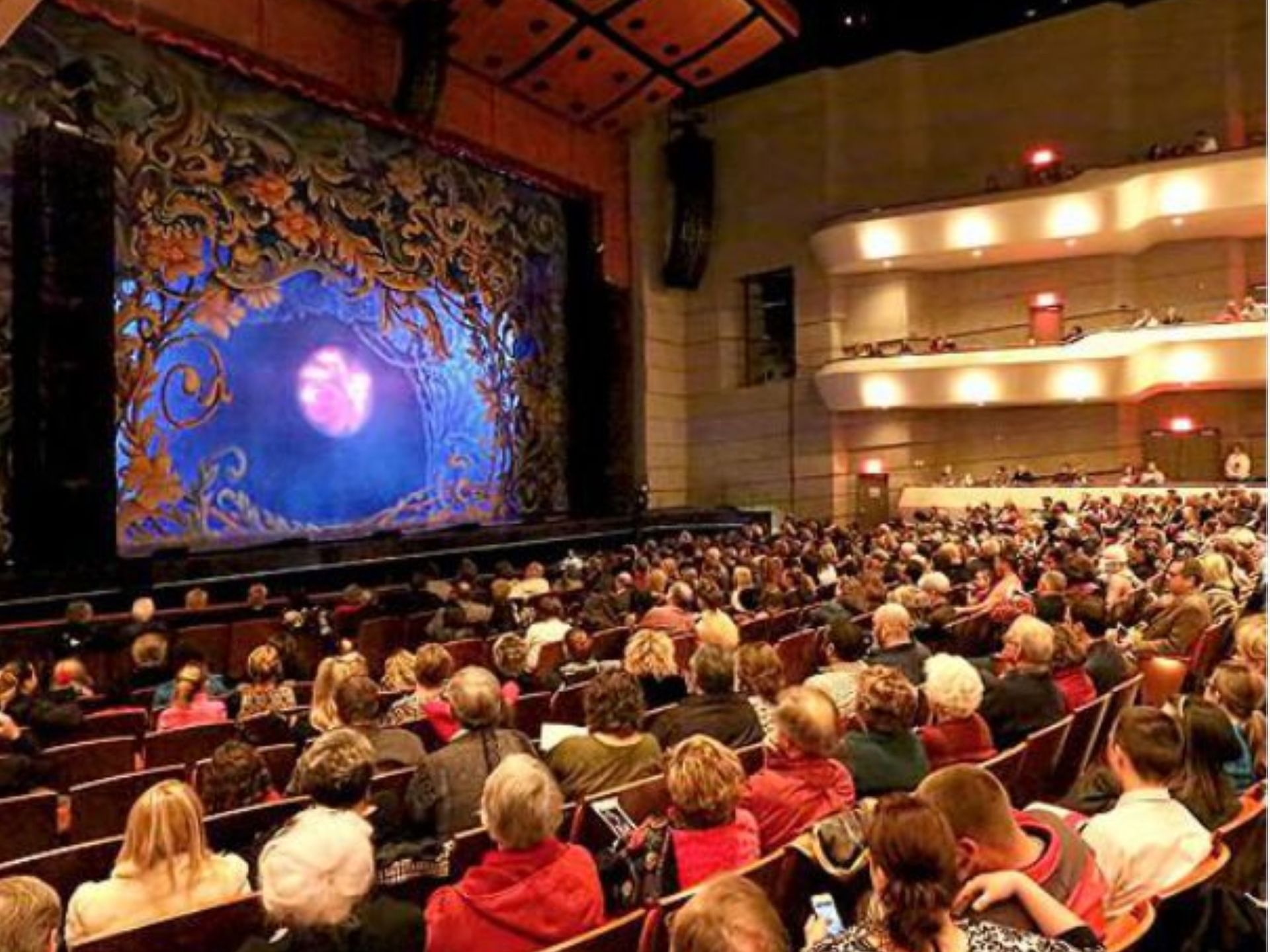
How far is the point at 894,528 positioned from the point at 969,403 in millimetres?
5857

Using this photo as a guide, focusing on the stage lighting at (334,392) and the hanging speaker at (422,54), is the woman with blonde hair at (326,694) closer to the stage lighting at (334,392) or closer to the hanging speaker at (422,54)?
the stage lighting at (334,392)

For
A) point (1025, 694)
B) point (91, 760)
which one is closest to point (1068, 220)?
point (1025, 694)

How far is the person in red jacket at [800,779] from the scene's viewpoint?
2.88 metres

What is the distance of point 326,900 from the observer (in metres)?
2.07

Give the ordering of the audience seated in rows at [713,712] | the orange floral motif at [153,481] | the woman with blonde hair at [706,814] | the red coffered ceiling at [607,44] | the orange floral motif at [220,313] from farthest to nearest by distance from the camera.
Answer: the red coffered ceiling at [607,44], the orange floral motif at [220,313], the orange floral motif at [153,481], the audience seated in rows at [713,712], the woman with blonde hair at [706,814]

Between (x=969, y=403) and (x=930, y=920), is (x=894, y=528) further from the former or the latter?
(x=930, y=920)

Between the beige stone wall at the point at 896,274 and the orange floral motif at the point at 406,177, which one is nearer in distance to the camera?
the orange floral motif at the point at 406,177

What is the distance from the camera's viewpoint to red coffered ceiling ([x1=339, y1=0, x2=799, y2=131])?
13211mm

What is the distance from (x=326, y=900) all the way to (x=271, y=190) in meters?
10.9

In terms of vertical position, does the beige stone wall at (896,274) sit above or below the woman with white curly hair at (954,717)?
above

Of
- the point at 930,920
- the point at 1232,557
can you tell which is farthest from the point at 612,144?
the point at 930,920

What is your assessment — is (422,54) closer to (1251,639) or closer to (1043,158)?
(1043,158)

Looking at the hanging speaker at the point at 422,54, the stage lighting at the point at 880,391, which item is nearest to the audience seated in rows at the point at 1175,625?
the hanging speaker at the point at 422,54

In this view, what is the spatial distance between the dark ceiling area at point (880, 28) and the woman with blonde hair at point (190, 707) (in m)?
16.0
